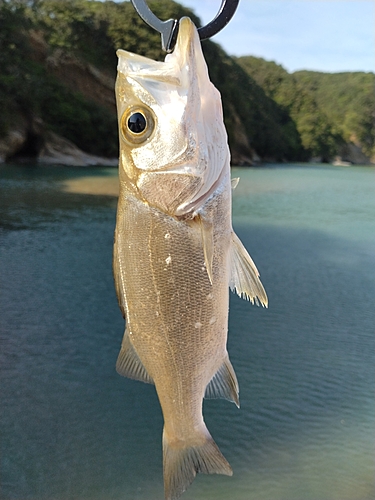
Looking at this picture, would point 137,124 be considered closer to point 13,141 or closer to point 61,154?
point 13,141

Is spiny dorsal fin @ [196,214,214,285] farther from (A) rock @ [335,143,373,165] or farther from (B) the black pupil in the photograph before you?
(A) rock @ [335,143,373,165]

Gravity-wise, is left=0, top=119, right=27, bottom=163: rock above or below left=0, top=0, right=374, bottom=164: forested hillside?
below

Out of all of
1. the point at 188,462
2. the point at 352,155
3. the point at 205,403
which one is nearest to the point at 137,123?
the point at 188,462

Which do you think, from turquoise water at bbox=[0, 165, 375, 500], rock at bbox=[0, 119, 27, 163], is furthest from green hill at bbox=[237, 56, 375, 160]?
turquoise water at bbox=[0, 165, 375, 500]

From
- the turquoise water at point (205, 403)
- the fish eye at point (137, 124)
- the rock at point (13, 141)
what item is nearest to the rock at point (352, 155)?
the rock at point (13, 141)

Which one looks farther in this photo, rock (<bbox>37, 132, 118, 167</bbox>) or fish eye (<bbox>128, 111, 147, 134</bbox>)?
rock (<bbox>37, 132, 118, 167</bbox>)

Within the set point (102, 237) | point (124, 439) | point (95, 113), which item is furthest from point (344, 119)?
point (124, 439)

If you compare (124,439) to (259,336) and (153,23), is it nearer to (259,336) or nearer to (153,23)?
(259,336)
